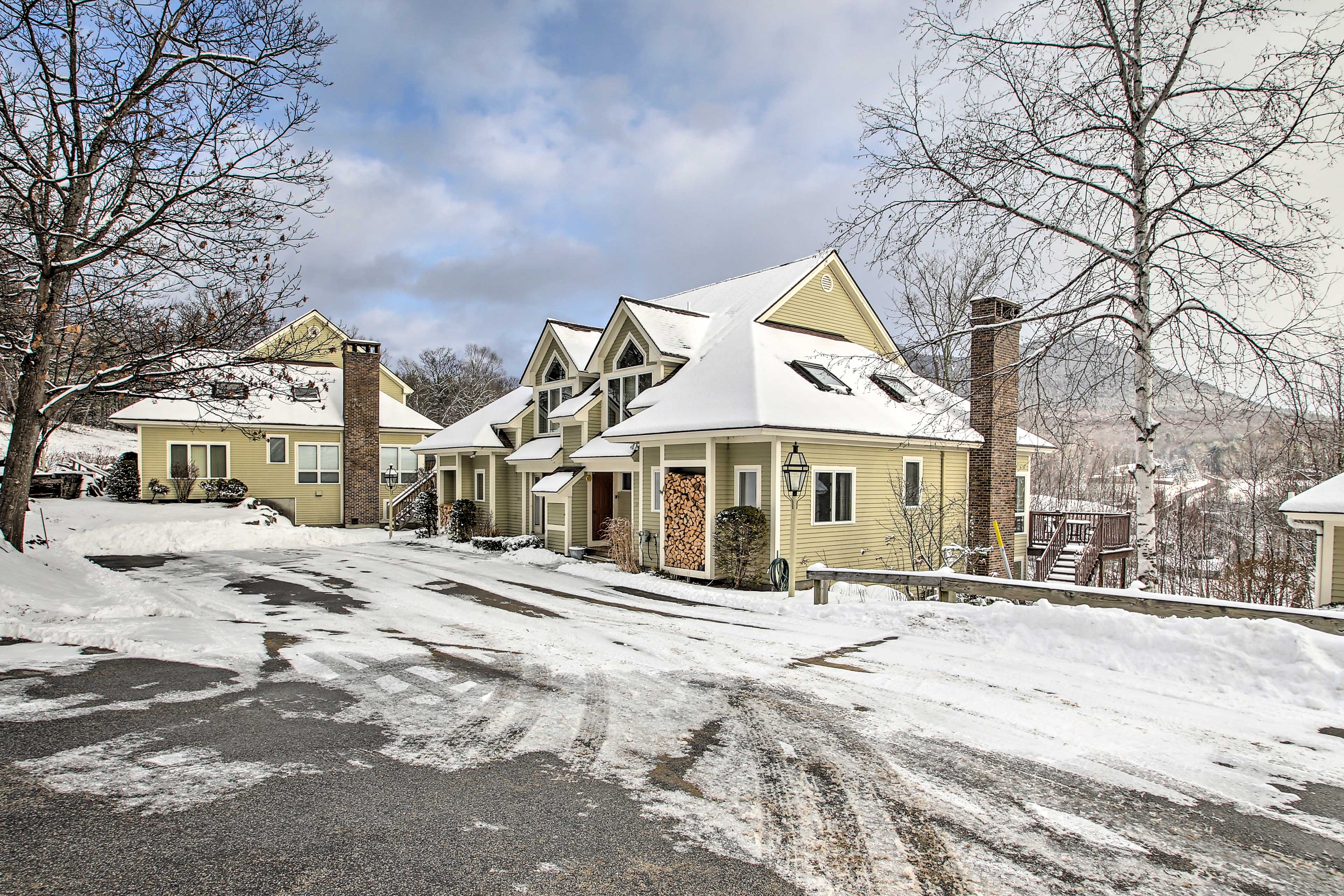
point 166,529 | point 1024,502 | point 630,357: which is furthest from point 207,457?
point 1024,502

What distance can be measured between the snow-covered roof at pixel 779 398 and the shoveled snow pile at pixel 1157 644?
5072mm

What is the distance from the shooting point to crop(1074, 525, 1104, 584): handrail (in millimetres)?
18234

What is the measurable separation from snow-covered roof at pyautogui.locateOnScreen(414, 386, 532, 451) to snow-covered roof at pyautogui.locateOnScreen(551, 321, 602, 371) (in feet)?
9.82

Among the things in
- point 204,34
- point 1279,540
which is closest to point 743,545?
point 204,34

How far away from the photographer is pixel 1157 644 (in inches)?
280

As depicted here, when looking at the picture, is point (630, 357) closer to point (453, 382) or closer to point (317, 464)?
point (317, 464)

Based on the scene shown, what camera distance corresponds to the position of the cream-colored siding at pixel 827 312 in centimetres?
1916

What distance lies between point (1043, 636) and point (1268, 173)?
693 cm

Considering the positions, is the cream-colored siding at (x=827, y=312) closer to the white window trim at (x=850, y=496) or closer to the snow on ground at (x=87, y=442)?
the white window trim at (x=850, y=496)

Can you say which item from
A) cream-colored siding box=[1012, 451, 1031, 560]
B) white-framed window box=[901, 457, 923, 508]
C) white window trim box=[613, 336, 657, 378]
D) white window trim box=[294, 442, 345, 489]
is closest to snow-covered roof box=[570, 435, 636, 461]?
white window trim box=[613, 336, 657, 378]

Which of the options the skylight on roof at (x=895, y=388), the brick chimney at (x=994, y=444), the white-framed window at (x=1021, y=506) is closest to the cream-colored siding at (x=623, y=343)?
the skylight on roof at (x=895, y=388)

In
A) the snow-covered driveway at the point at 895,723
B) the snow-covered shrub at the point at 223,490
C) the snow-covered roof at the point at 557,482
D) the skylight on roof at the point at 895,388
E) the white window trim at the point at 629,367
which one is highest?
the white window trim at the point at 629,367

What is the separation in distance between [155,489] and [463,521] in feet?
38.1

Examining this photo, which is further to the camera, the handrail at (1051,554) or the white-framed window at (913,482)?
the handrail at (1051,554)
